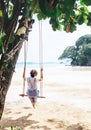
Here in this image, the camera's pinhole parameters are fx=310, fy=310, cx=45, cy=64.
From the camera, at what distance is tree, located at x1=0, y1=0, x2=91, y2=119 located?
196cm

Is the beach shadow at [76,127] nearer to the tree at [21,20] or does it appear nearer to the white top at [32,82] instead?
the white top at [32,82]

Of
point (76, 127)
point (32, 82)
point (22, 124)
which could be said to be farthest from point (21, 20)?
point (32, 82)

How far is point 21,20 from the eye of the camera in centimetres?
400

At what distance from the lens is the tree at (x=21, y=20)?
1.96m

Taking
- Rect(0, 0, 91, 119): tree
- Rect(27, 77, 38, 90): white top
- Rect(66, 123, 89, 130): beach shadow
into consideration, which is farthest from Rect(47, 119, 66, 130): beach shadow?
Rect(0, 0, 91, 119): tree

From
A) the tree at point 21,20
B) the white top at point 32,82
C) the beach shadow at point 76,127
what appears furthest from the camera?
the white top at point 32,82

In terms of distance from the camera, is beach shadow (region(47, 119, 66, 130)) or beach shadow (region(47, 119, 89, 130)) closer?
beach shadow (region(47, 119, 89, 130))

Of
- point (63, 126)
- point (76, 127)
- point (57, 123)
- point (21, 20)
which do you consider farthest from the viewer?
point (57, 123)

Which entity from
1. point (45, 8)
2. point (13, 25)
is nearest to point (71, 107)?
point (13, 25)

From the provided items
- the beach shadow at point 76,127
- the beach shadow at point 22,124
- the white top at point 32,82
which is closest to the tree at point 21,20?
the beach shadow at point 76,127

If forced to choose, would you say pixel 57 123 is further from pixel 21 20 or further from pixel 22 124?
pixel 21 20

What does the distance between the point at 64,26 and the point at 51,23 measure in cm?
94

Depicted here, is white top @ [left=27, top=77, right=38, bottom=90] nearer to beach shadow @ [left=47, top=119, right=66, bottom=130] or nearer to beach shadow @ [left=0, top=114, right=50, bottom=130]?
beach shadow @ [left=0, top=114, right=50, bottom=130]

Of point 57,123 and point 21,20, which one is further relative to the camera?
point 57,123
